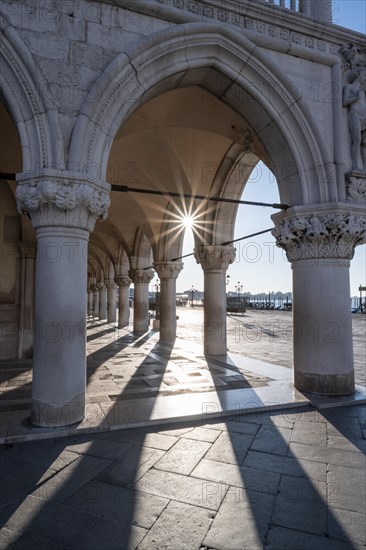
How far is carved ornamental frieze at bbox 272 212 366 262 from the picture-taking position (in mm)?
4527

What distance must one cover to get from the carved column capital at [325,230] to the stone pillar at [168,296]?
6.35 meters

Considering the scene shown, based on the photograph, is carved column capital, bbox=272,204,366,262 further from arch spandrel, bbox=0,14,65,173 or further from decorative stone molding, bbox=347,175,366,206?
arch spandrel, bbox=0,14,65,173

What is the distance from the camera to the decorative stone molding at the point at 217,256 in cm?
797

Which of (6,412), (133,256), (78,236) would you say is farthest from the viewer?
(133,256)

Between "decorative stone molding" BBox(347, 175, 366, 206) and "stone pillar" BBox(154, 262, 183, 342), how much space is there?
21.7 feet

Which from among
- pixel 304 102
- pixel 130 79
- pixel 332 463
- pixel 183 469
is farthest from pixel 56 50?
pixel 332 463

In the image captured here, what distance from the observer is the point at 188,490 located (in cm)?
234

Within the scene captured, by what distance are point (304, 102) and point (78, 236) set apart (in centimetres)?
337

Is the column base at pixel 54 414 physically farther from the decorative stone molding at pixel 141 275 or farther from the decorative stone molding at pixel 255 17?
the decorative stone molding at pixel 141 275

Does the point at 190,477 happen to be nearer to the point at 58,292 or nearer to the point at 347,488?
the point at 347,488

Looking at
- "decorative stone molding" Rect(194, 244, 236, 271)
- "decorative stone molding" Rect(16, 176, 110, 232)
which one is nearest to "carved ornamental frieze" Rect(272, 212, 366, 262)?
"decorative stone molding" Rect(16, 176, 110, 232)

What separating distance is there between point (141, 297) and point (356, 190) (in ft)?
31.7

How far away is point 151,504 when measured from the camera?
85.6 inches

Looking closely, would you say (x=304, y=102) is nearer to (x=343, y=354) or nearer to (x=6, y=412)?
(x=343, y=354)
